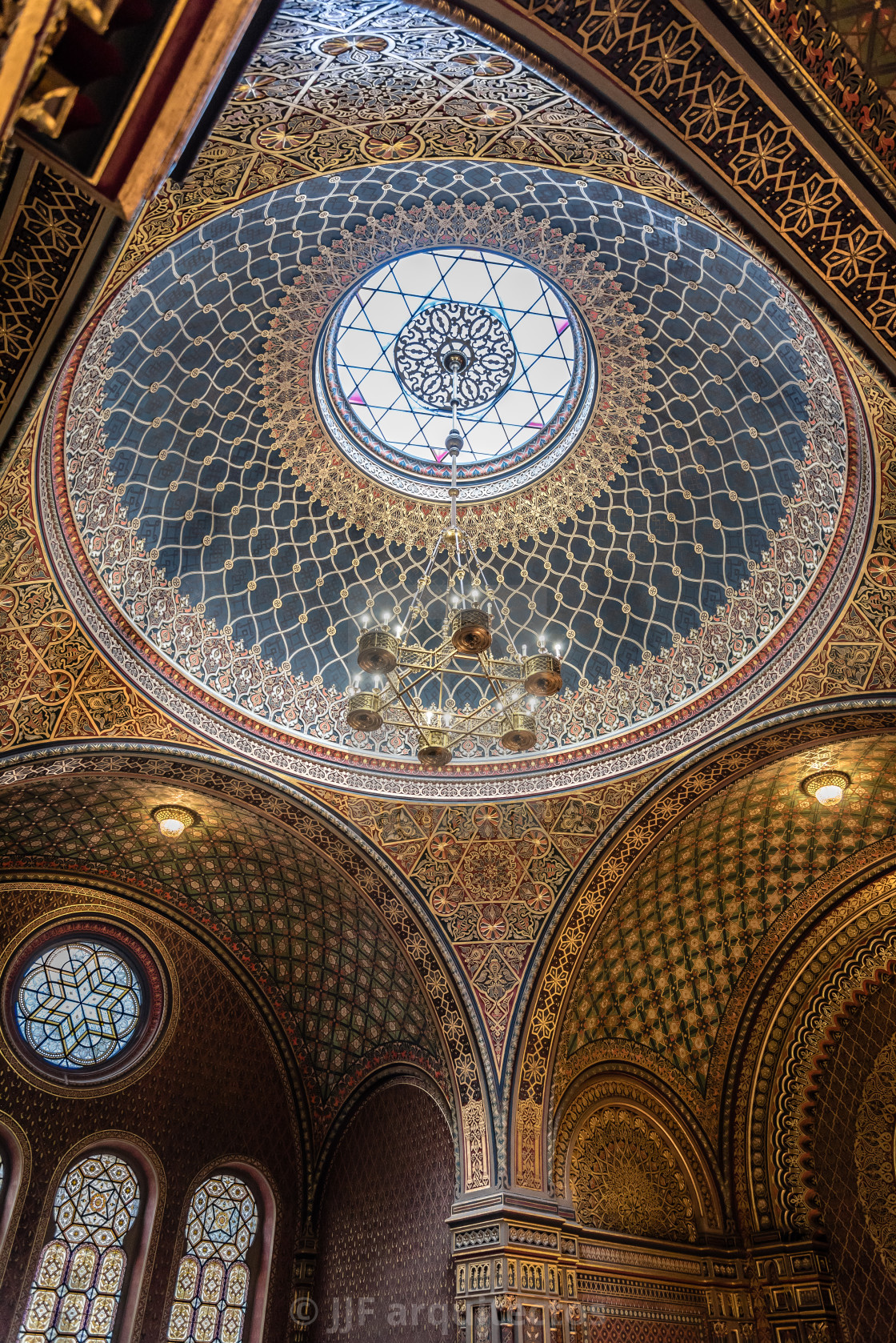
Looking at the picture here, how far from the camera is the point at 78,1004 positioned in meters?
11.2

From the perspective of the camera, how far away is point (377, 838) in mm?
10336

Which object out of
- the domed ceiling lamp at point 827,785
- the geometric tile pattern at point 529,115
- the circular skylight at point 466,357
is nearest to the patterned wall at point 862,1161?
the domed ceiling lamp at point 827,785

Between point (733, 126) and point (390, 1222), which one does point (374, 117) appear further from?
point (390, 1222)

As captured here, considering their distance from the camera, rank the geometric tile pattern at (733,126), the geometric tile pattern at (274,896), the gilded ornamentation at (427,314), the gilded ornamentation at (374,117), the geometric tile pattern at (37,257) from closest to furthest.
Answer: the geometric tile pattern at (733,126) → the geometric tile pattern at (37,257) → the gilded ornamentation at (374,117) → the gilded ornamentation at (427,314) → the geometric tile pattern at (274,896)

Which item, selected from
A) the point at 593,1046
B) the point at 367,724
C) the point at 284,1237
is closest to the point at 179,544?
the point at 367,724

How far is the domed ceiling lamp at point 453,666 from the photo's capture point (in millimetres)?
7652

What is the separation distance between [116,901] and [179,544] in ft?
15.0

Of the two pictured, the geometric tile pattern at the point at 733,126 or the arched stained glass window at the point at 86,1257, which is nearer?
the geometric tile pattern at the point at 733,126

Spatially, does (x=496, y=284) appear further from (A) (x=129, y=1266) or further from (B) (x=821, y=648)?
(A) (x=129, y=1266)

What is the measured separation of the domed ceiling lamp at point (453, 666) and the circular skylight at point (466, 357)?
9.6 inches

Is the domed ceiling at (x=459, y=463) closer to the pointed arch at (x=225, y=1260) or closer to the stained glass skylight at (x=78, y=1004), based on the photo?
the stained glass skylight at (x=78, y=1004)

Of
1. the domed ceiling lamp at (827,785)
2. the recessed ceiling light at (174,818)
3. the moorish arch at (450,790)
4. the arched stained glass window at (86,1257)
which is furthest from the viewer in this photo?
the recessed ceiling light at (174,818)

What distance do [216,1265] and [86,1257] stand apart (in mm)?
1534

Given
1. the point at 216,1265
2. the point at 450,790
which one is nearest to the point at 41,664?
the point at 450,790
